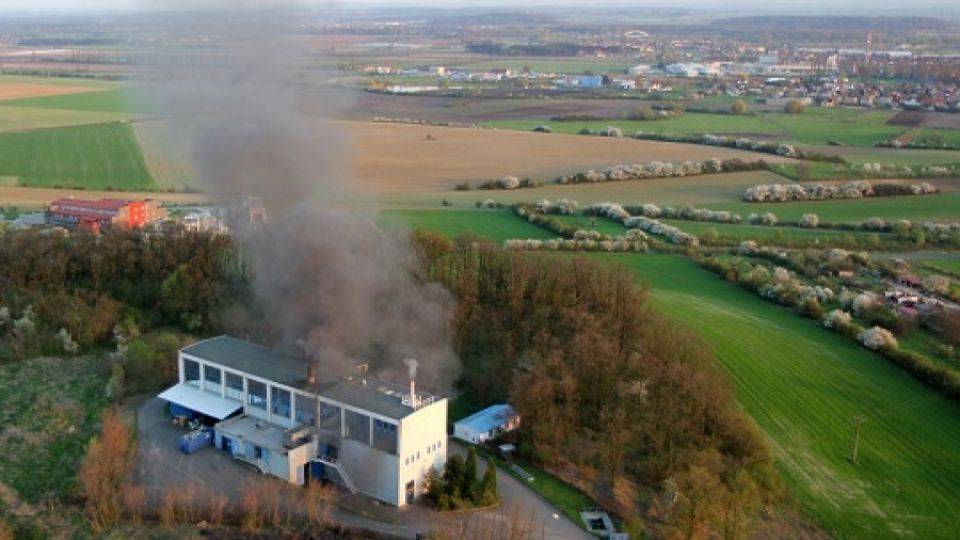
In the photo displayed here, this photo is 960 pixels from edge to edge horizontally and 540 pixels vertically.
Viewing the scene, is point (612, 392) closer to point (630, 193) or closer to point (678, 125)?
point (630, 193)

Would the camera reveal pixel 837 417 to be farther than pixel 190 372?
No

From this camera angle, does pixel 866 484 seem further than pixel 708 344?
No

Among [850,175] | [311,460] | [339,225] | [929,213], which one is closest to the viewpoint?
[311,460]

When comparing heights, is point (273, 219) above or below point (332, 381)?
above

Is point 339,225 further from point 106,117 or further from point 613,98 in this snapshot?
point 613,98

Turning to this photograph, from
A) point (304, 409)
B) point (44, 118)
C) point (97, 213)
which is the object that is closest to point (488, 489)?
point (304, 409)

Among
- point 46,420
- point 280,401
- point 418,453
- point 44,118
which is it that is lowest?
point 46,420

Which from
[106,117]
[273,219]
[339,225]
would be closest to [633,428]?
[339,225]

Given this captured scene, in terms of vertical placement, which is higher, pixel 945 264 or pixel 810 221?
pixel 810 221
